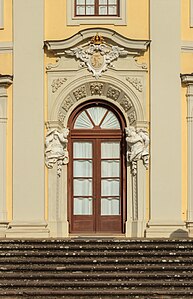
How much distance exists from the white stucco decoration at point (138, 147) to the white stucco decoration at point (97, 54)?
147cm

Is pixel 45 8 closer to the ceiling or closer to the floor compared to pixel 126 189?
closer to the ceiling

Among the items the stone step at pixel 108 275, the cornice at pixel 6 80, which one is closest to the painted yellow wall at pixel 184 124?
the stone step at pixel 108 275

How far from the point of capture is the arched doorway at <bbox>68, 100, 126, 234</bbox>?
825 inches

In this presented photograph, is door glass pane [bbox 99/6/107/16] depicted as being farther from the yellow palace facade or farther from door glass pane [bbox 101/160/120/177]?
door glass pane [bbox 101/160/120/177]

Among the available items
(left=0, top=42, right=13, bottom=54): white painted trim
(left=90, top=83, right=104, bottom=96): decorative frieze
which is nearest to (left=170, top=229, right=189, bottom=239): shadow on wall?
(left=90, top=83, right=104, bottom=96): decorative frieze

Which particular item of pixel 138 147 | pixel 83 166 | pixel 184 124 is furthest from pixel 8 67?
pixel 184 124

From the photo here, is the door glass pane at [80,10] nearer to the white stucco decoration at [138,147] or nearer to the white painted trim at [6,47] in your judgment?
the white painted trim at [6,47]

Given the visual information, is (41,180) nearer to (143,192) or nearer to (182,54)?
(143,192)

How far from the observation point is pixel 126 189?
20.8 meters

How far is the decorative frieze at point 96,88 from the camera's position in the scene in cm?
2075

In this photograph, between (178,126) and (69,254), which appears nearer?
(69,254)

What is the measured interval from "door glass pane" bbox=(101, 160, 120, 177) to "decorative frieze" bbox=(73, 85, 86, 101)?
1.49 m

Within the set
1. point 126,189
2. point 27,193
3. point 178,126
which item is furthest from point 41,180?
point 178,126

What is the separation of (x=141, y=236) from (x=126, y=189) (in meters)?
1.09
